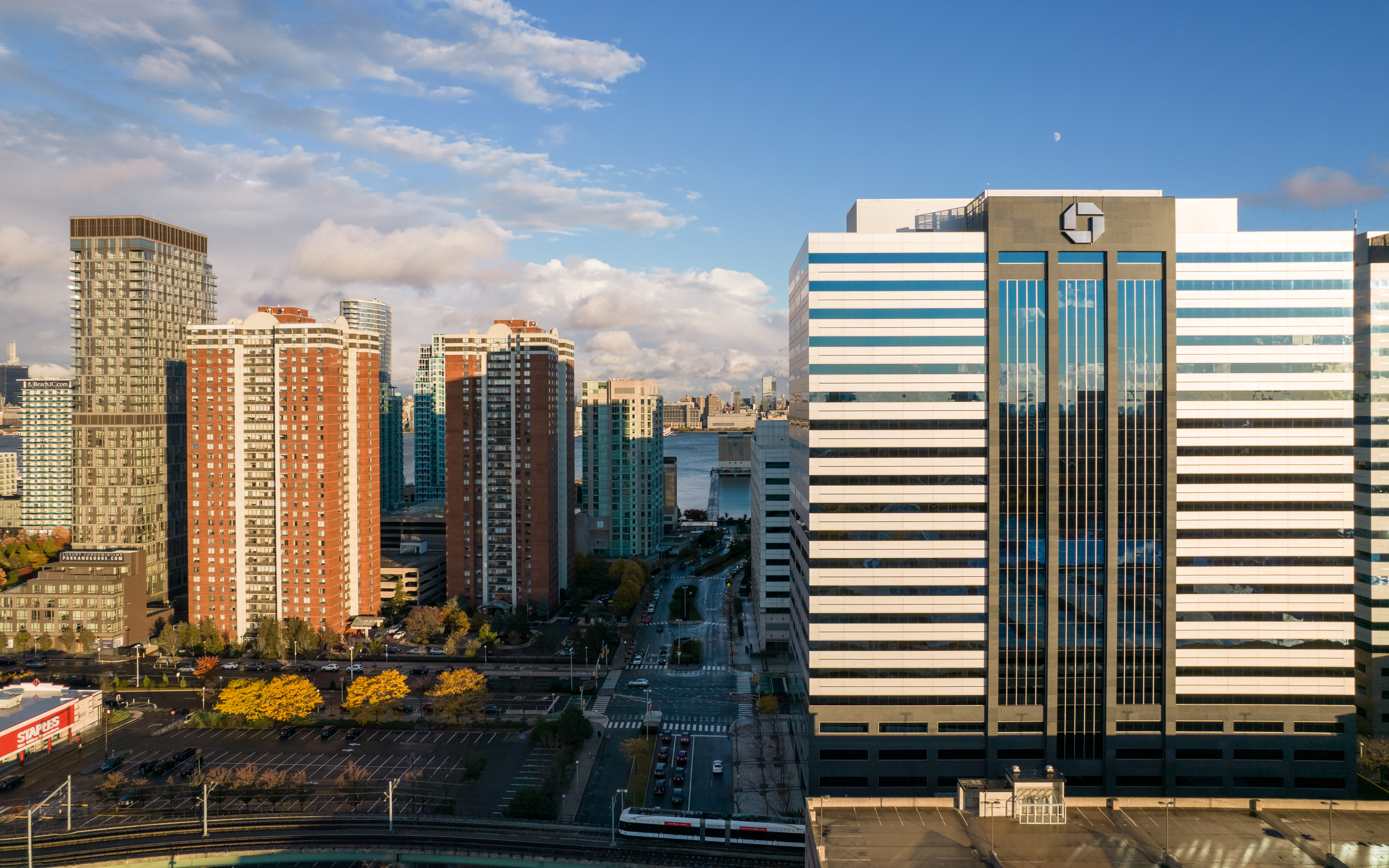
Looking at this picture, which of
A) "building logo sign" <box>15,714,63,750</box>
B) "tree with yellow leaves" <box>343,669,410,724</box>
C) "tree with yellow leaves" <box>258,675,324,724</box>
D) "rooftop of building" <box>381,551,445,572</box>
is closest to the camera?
"building logo sign" <box>15,714,63,750</box>

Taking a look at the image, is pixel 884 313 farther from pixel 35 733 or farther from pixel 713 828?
pixel 35 733

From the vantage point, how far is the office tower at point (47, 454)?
139m

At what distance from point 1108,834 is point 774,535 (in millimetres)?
58560

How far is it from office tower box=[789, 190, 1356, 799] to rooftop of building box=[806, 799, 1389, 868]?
1884 centimetres

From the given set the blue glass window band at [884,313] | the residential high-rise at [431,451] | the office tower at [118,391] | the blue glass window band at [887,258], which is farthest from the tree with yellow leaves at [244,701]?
the residential high-rise at [431,451]

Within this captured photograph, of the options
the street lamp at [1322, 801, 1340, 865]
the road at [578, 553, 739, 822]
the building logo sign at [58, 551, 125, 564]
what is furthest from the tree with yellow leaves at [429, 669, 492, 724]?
the street lamp at [1322, 801, 1340, 865]

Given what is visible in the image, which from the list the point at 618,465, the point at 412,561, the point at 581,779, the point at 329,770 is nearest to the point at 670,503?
the point at 618,465

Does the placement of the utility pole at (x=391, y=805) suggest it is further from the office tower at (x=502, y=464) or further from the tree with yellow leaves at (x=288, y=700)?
the office tower at (x=502, y=464)

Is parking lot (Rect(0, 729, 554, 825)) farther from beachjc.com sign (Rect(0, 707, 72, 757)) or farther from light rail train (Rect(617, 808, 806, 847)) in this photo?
light rail train (Rect(617, 808, 806, 847))

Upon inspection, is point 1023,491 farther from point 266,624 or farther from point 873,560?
point 266,624

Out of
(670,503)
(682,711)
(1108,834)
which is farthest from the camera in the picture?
(670,503)

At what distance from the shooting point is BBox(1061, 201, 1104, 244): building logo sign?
54531mm

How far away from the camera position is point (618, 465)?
14425 centimetres

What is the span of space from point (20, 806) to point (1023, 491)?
76216 mm
